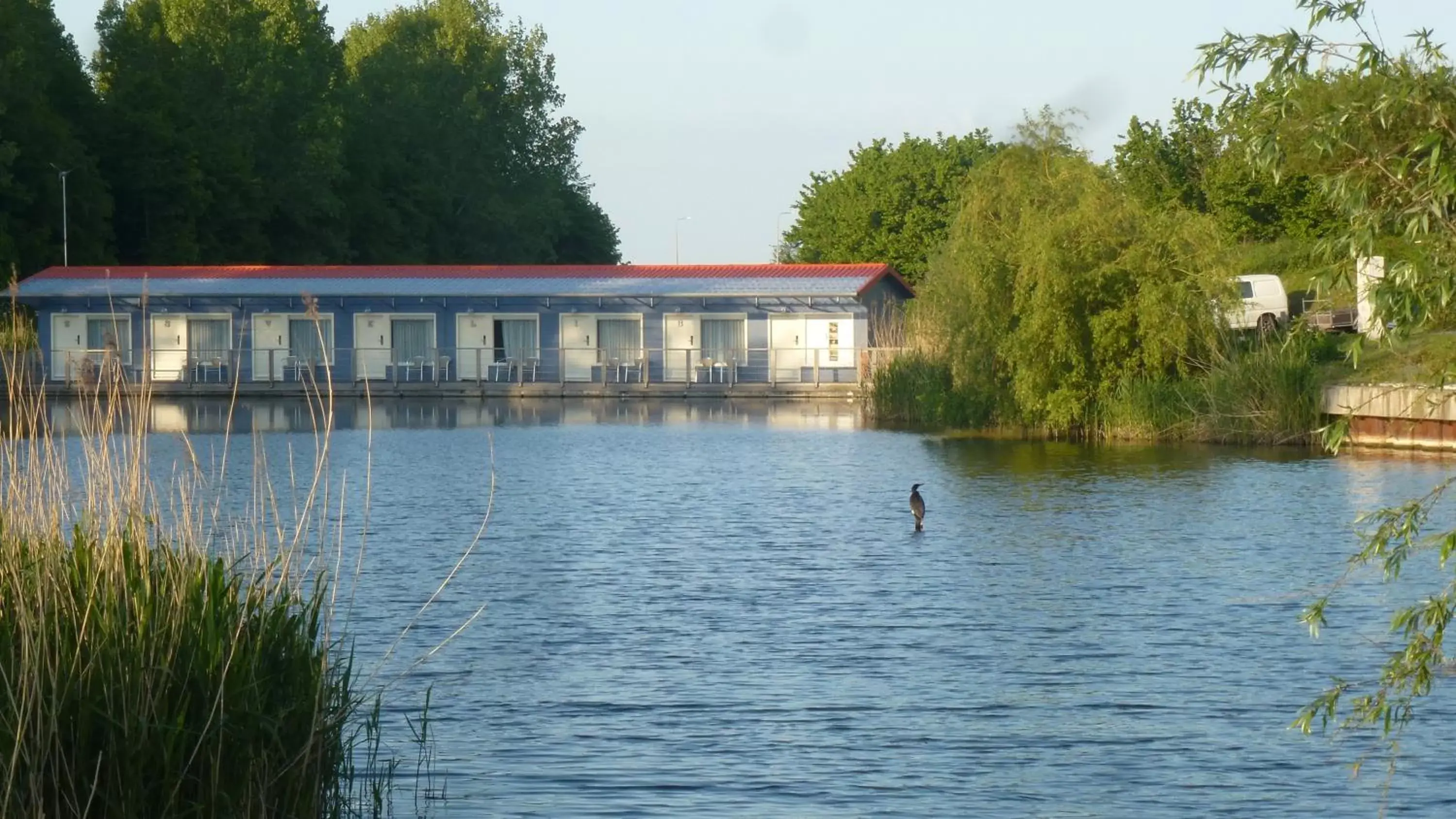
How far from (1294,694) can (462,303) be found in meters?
45.1

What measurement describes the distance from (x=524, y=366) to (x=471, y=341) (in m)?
2.02

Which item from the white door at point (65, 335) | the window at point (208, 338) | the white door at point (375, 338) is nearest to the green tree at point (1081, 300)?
the white door at point (375, 338)

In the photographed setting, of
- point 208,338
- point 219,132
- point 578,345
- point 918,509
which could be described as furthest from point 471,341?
point 918,509

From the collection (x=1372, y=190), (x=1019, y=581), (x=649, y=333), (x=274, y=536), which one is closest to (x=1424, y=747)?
(x=1372, y=190)

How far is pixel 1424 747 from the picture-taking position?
35.4 feet

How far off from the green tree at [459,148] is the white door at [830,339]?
34027 millimetres

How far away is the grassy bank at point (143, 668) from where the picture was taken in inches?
292

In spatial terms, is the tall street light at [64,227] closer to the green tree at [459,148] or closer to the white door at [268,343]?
the white door at [268,343]

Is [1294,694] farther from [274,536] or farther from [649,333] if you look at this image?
[649,333]

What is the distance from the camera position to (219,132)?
73688mm

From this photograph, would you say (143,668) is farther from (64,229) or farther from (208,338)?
(64,229)

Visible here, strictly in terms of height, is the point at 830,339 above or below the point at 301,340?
below

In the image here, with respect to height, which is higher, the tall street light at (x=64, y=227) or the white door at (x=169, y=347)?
the tall street light at (x=64, y=227)

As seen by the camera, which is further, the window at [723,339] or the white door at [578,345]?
the white door at [578,345]
